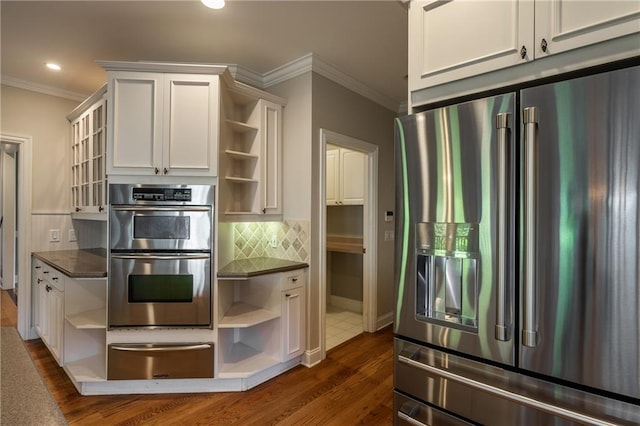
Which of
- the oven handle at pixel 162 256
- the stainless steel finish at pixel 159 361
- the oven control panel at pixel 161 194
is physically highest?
the oven control panel at pixel 161 194

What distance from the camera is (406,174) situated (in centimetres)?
134

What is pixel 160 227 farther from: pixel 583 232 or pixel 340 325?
pixel 340 325

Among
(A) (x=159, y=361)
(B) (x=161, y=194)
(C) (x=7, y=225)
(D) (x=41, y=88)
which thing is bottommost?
(A) (x=159, y=361)

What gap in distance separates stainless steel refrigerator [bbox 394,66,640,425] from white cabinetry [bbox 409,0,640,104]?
18 centimetres

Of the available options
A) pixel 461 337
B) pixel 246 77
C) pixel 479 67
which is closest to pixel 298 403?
pixel 461 337

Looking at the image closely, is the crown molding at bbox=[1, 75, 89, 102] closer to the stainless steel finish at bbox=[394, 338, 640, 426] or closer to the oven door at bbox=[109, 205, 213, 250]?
the oven door at bbox=[109, 205, 213, 250]

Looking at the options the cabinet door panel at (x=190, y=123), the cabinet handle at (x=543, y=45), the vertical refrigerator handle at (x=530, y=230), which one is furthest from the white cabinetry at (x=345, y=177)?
the vertical refrigerator handle at (x=530, y=230)

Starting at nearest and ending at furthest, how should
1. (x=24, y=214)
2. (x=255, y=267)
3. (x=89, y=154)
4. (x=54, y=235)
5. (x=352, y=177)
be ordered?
1. (x=255, y=267)
2. (x=89, y=154)
3. (x=24, y=214)
4. (x=54, y=235)
5. (x=352, y=177)

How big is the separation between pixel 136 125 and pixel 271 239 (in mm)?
1480

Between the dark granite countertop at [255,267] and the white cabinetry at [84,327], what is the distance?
96 cm

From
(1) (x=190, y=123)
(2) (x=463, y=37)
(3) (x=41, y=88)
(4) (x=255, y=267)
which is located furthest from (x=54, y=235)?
(2) (x=463, y=37)

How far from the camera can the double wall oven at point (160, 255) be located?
2309mm

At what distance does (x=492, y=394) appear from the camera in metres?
1.11

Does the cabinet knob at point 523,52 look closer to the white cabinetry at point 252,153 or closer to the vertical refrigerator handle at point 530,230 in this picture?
the vertical refrigerator handle at point 530,230
